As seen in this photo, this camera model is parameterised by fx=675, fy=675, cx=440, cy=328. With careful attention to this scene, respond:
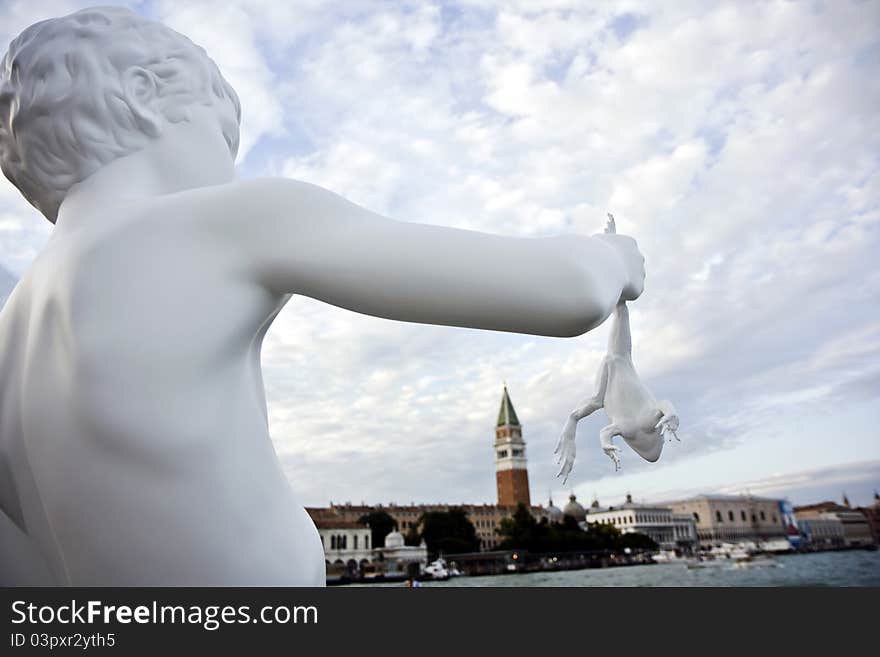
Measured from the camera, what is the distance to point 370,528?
68812mm

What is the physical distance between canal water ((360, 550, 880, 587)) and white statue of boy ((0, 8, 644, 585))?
53.0 m

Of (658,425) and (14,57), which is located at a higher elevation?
(14,57)

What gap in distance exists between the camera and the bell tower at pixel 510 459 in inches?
3583

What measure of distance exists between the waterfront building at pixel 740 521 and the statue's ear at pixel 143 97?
295ft

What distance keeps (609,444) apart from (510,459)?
9250cm

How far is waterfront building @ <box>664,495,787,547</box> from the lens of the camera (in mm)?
80562

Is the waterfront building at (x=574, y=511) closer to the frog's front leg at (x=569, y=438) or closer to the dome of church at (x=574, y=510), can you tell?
the dome of church at (x=574, y=510)

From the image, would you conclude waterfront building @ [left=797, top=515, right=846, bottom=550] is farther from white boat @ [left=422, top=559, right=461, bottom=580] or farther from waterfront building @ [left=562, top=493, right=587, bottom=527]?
white boat @ [left=422, top=559, right=461, bottom=580]

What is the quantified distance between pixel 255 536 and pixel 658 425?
74 cm

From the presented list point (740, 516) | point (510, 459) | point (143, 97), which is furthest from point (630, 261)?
point (510, 459)

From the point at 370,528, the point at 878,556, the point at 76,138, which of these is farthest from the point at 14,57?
the point at 878,556
